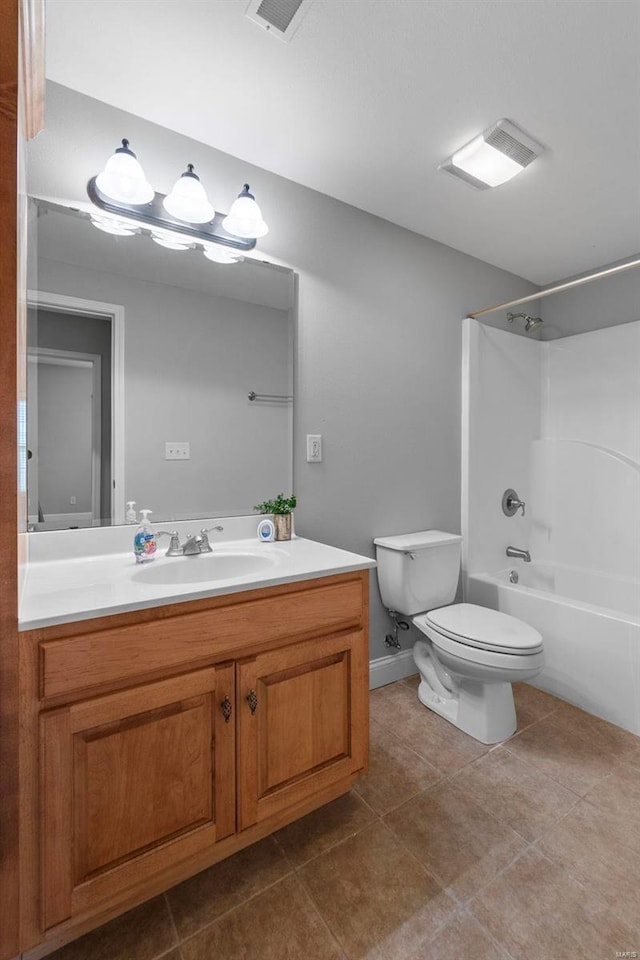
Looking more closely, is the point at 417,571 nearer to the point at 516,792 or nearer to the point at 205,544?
the point at 516,792

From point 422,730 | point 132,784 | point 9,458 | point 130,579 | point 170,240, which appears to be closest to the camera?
point 9,458

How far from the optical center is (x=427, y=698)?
6.67ft

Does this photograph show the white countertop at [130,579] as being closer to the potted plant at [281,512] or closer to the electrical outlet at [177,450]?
the potted plant at [281,512]

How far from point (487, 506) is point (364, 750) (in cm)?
165

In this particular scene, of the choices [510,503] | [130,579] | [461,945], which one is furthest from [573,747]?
[130,579]

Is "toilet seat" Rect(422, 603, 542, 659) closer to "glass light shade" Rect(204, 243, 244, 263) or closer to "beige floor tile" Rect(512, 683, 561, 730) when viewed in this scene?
"beige floor tile" Rect(512, 683, 561, 730)

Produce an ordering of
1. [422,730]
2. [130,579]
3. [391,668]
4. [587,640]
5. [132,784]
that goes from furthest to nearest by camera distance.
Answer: [391,668] < [587,640] < [422,730] < [130,579] < [132,784]

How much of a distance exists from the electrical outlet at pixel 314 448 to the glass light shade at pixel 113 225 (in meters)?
0.99

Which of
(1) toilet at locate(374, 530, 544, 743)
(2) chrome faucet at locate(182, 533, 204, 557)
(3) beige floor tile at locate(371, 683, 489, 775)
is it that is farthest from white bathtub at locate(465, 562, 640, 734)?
(2) chrome faucet at locate(182, 533, 204, 557)

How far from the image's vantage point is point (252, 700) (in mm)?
1166

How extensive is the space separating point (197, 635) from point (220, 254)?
140 centimetres

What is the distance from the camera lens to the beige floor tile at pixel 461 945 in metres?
1.00

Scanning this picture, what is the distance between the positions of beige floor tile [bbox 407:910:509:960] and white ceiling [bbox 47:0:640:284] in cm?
239

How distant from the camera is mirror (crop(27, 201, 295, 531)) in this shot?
1.39 meters
